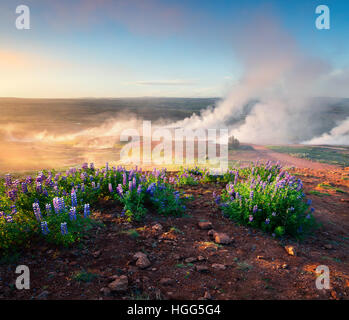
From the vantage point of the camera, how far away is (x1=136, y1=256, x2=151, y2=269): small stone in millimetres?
3416

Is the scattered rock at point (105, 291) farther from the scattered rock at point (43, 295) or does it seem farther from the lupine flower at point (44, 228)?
the lupine flower at point (44, 228)

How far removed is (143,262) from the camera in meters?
3.45

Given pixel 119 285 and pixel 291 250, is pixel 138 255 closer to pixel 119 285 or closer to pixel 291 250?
pixel 119 285

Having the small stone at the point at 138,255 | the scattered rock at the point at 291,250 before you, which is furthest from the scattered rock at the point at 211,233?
the small stone at the point at 138,255

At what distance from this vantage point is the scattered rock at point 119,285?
296cm

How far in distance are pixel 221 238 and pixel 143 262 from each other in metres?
1.47

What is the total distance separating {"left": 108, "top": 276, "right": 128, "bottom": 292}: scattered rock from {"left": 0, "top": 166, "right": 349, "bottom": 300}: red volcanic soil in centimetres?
5

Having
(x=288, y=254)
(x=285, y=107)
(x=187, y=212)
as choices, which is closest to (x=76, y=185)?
(x=187, y=212)

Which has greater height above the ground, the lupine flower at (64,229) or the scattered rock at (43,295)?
the lupine flower at (64,229)

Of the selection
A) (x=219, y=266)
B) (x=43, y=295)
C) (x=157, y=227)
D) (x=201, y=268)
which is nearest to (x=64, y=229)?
(x=43, y=295)

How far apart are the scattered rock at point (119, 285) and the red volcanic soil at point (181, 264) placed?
0.05 meters

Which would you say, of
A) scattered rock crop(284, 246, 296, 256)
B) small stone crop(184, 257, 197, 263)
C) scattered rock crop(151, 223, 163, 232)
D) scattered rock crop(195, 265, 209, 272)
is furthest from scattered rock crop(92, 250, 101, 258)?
scattered rock crop(284, 246, 296, 256)
